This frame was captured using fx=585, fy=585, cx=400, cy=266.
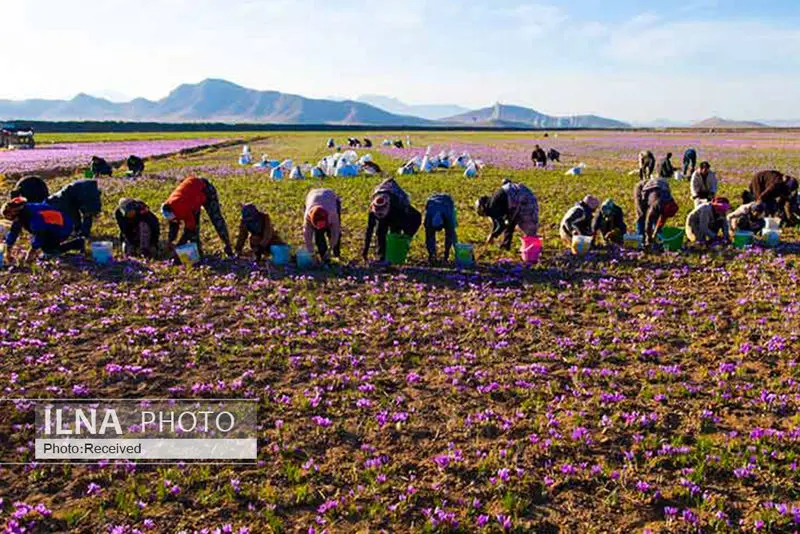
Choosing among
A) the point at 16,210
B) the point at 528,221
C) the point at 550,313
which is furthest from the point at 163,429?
the point at 528,221

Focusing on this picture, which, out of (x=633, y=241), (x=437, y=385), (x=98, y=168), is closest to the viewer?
(x=437, y=385)

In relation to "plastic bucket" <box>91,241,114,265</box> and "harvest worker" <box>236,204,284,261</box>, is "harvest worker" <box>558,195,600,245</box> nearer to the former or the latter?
"harvest worker" <box>236,204,284,261</box>

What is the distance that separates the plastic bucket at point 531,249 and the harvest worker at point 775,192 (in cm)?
722

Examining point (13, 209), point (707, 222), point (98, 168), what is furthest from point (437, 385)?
point (98, 168)

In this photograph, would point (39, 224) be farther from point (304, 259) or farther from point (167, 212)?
point (304, 259)

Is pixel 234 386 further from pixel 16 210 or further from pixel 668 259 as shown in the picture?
pixel 668 259

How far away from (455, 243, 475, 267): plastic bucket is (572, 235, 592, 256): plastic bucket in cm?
246

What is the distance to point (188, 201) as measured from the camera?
12758mm

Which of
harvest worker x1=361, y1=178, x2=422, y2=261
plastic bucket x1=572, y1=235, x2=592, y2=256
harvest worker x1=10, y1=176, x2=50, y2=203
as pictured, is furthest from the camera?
harvest worker x1=10, y1=176, x2=50, y2=203

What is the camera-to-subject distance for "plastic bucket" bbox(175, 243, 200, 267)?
12469 millimetres

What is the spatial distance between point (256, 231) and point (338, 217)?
6.29ft

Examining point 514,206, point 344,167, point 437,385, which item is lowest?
point 437,385

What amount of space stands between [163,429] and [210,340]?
2449 mm

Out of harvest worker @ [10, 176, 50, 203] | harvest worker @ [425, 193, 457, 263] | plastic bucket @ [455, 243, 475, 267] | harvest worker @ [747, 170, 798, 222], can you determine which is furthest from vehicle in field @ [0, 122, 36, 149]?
harvest worker @ [747, 170, 798, 222]
